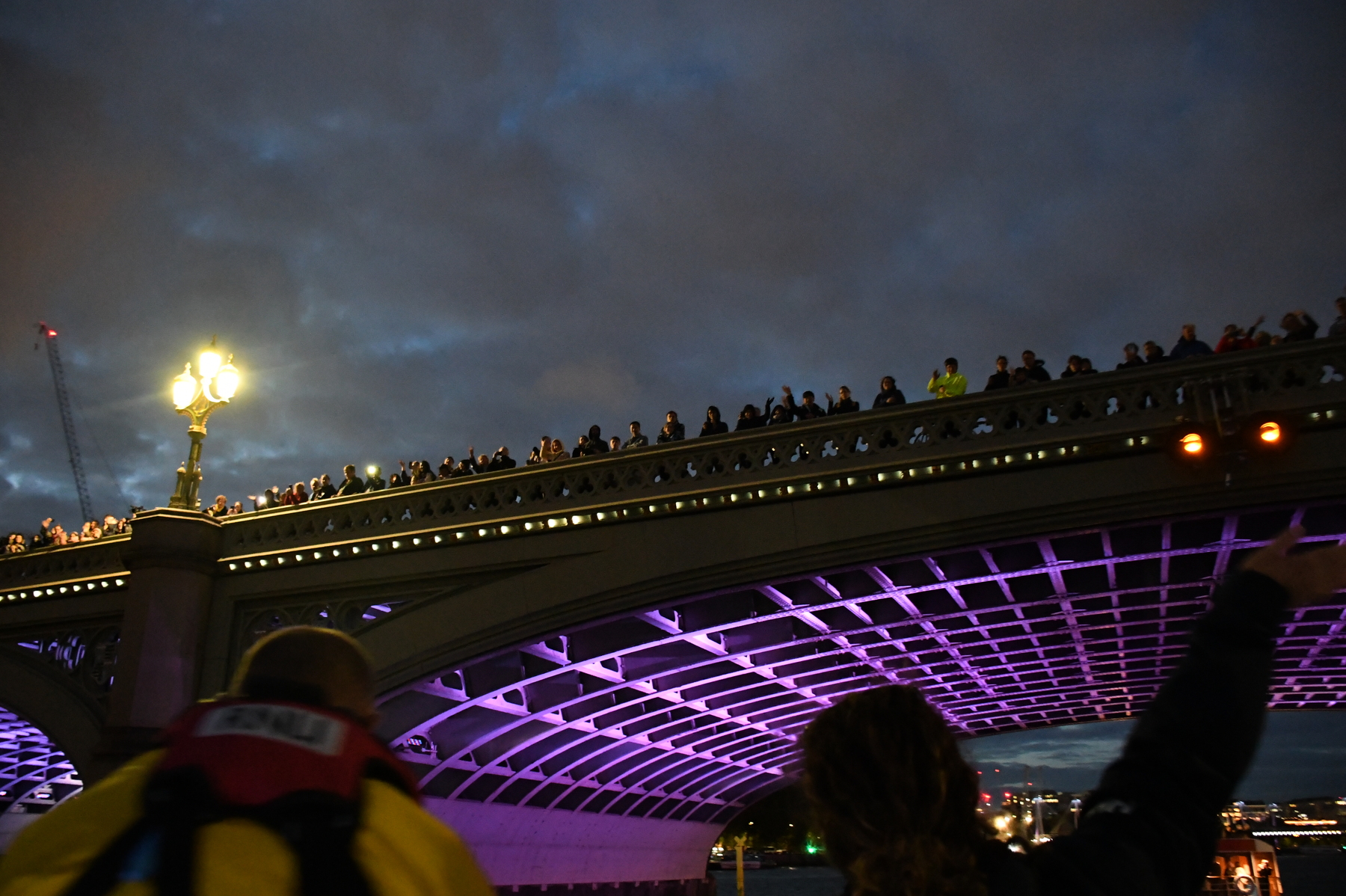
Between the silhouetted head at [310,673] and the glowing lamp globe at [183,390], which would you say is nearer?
the silhouetted head at [310,673]

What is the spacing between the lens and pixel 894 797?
1988 mm

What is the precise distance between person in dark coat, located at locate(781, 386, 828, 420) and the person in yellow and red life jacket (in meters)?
15.9

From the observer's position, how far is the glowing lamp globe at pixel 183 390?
18.7 metres

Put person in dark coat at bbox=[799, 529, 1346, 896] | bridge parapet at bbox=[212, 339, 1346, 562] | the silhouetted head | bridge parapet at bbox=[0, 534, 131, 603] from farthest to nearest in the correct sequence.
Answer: bridge parapet at bbox=[0, 534, 131, 603], bridge parapet at bbox=[212, 339, 1346, 562], the silhouetted head, person in dark coat at bbox=[799, 529, 1346, 896]

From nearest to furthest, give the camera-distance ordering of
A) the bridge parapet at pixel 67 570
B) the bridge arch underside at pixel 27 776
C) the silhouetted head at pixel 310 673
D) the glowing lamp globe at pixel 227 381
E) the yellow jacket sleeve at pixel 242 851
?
the yellow jacket sleeve at pixel 242 851 → the silhouetted head at pixel 310 673 → the glowing lamp globe at pixel 227 381 → the bridge parapet at pixel 67 570 → the bridge arch underside at pixel 27 776

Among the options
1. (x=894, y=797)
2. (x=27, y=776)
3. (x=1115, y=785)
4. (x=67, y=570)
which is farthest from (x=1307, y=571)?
(x=27, y=776)

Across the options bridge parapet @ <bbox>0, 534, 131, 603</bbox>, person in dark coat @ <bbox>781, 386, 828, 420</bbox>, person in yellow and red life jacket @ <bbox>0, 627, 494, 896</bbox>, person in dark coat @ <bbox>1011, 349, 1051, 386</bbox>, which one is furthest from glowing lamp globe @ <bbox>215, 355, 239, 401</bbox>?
person in yellow and red life jacket @ <bbox>0, 627, 494, 896</bbox>

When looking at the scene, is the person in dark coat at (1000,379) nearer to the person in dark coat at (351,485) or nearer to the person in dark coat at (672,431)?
the person in dark coat at (672,431)

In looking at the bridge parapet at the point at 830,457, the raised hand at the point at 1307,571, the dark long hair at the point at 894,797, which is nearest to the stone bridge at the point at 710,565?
the bridge parapet at the point at 830,457

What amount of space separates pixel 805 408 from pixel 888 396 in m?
1.53

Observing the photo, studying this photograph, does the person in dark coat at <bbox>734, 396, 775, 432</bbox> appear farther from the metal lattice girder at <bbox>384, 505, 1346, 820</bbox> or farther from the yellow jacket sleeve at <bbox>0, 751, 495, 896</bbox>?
the yellow jacket sleeve at <bbox>0, 751, 495, 896</bbox>

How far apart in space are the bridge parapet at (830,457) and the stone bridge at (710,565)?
0.04 metres

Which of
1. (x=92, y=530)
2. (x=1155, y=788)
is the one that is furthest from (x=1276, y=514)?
(x=92, y=530)

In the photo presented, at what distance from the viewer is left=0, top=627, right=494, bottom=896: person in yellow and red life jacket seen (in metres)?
1.60
